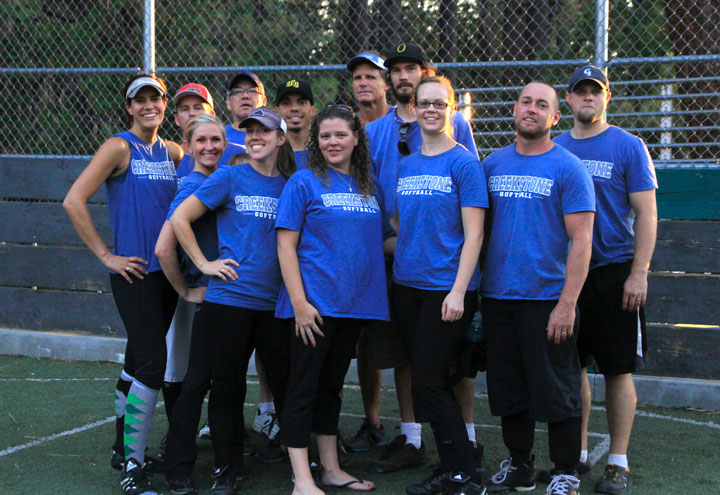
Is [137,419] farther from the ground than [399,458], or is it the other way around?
[137,419]

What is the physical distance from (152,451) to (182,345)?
0.73 m

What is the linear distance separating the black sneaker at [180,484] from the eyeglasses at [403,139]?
1.99 m

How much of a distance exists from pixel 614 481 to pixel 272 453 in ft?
6.10

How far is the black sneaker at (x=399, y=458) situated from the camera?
4.55 metres

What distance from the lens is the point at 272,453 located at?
187 inches

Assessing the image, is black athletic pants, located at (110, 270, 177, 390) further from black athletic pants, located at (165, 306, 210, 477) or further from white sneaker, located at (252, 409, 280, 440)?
white sneaker, located at (252, 409, 280, 440)

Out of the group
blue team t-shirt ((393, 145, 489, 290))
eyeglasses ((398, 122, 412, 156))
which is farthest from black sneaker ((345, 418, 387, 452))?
eyeglasses ((398, 122, 412, 156))

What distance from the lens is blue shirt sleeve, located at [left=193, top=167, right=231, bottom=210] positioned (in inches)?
159

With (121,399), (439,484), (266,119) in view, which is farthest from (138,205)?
(439,484)

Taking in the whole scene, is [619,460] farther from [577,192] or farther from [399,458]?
[577,192]

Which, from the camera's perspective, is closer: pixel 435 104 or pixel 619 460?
pixel 435 104

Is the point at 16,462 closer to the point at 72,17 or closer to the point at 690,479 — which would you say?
the point at 690,479

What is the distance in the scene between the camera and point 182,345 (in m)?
4.64

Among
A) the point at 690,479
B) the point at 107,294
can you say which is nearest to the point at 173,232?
the point at 690,479
